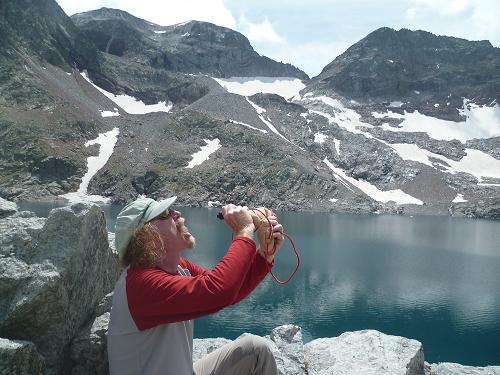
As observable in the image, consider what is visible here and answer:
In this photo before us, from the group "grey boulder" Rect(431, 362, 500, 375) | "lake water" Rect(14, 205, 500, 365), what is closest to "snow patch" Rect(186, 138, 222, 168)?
"lake water" Rect(14, 205, 500, 365)

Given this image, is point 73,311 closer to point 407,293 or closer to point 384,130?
point 407,293

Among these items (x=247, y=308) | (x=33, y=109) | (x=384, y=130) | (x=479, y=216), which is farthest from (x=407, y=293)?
(x=384, y=130)

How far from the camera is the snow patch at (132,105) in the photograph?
186 m

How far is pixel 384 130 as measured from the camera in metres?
180

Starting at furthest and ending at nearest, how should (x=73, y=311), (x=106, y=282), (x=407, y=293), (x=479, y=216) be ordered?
(x=479, y=216) < (x=407, y=293) < (x=106, y=282) < (x=73, y=311)

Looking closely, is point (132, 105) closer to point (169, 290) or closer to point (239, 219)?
point (239, 219)

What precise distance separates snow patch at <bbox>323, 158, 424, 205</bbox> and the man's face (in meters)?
138

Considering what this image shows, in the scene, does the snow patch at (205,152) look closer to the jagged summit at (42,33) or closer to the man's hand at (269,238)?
the jagged summit at (42,33)

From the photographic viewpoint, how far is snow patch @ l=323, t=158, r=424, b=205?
138 metres

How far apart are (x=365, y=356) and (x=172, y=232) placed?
8.77 meters

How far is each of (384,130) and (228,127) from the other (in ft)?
223

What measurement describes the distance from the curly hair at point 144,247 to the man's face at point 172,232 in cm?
9

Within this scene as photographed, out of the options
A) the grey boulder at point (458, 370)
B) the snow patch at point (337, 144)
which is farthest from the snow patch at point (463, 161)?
the grey boulder at point (458, 370)

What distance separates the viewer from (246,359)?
4.33 m
